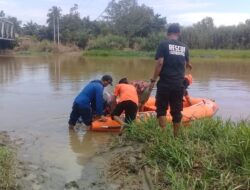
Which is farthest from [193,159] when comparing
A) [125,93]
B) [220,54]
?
[220,54]

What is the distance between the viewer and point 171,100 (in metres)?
7.27

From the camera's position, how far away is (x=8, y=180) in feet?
17.5

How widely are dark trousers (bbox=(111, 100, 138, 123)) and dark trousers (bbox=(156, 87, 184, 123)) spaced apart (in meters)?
1.45

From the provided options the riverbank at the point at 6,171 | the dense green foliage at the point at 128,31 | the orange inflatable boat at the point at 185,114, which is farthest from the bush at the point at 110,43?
the riverbank at the point at 6,171

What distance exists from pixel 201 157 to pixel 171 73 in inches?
71.0

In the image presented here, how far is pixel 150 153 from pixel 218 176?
1306 millimetres

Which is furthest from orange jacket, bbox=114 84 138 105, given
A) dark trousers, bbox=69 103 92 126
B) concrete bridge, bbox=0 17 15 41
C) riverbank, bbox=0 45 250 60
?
concrete bridge, bbox=0 17 15 41

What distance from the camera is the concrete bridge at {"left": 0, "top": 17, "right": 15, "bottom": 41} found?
44781mm

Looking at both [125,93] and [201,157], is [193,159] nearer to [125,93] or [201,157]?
[201,157]

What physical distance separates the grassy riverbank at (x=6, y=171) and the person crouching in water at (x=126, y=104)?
309 centimetres

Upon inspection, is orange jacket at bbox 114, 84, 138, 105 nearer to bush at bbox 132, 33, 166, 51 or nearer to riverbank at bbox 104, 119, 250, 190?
riverbank at bbox 104, 119, 250, 190

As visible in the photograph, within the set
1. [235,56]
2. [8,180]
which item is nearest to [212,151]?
[8,180]

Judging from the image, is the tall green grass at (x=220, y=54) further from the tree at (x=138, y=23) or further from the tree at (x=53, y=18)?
the tree at (x=53, y=18)

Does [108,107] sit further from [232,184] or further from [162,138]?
[232,184]
